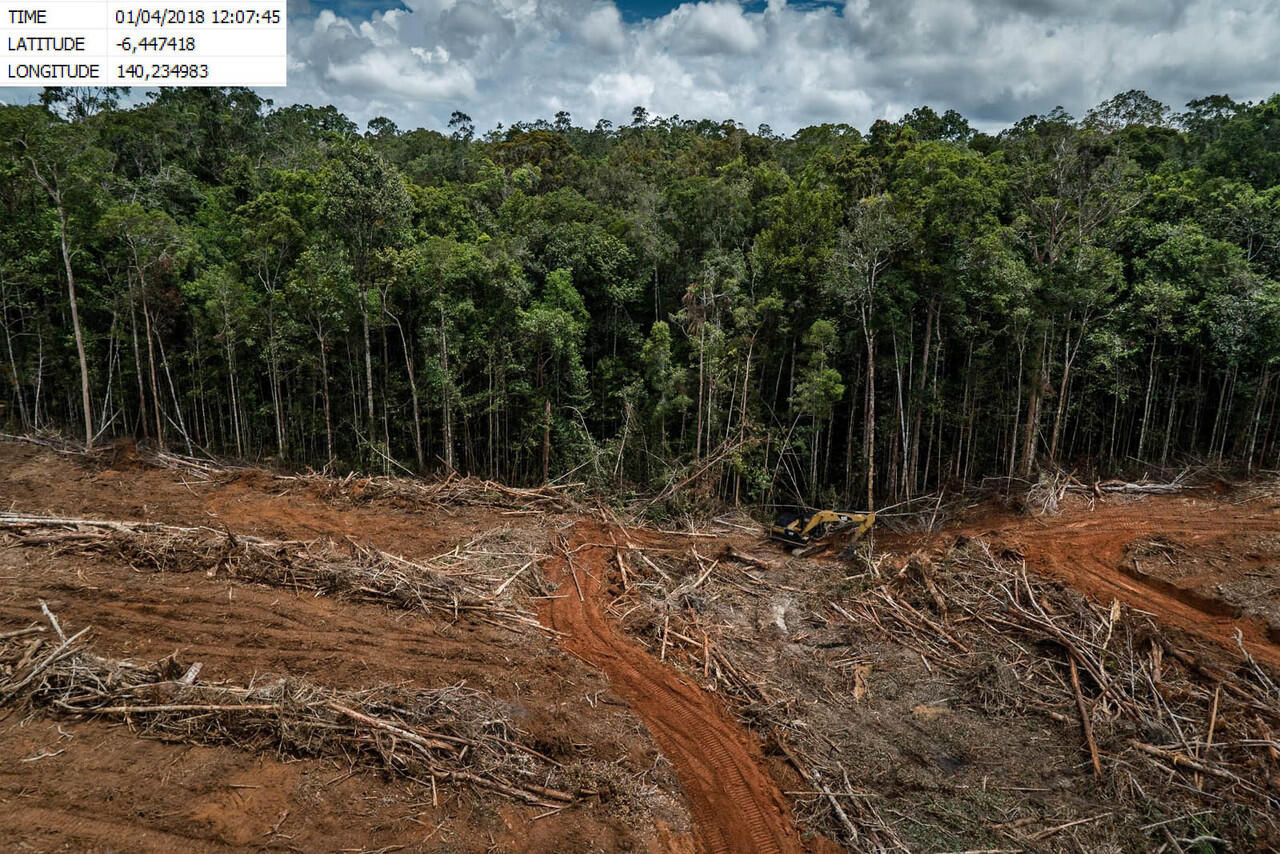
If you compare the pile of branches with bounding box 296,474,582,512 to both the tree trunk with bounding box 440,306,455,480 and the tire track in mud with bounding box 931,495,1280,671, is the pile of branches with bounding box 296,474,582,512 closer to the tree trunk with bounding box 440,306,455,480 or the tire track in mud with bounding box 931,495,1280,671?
the tree trunk with bounding box 440,306,455,480

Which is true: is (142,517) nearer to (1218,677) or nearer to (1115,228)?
(1218,677)

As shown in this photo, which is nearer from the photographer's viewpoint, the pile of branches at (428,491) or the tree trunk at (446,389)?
the pile of branches at (428,491)

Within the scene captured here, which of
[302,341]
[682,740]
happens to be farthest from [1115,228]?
[302,341]

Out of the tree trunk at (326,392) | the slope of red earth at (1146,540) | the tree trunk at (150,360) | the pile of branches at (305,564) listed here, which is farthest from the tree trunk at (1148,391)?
the tree trunk at (150,360)

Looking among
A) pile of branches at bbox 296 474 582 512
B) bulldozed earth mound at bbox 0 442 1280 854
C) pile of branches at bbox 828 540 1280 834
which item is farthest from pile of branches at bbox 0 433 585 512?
pile of branches at bbox 828 540 1280 834

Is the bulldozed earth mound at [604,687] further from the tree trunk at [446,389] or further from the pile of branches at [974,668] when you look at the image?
the tree trunk at [446,389]

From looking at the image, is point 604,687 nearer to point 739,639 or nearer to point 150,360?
point 739,639
